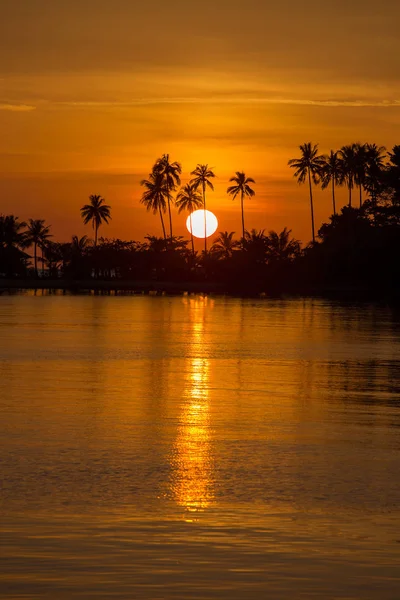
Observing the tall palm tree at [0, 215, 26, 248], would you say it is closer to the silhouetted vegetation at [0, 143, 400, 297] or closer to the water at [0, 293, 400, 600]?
the silhouetted vegetation at [0, 143, 400, 297]

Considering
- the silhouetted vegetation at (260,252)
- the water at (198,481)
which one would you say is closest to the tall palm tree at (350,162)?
the silhouetted vegetation at (260,252)

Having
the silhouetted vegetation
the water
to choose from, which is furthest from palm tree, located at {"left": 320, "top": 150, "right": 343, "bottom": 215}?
the water

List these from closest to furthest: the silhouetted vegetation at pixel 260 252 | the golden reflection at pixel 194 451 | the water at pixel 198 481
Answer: the water at pixel 198 481
the golden reflection at pixel 194 451
the silhouetted vegetation at pixel 260 252

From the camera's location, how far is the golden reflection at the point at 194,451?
12.4m

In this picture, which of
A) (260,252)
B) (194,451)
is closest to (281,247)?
(260,252)

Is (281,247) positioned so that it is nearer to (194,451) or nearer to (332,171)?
(332,171)

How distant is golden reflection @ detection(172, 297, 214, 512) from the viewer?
12383mm

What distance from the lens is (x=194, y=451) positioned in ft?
51.0

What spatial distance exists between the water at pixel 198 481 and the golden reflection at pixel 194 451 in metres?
0.04

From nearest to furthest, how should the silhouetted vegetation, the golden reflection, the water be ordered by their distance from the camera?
1. the water
2. the golden reflection
3. the silhouetted vegetation

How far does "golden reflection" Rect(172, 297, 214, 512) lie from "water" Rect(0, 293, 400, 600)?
0.14 feet

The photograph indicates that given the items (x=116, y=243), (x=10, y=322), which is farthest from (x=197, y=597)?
(x=116, y=243)

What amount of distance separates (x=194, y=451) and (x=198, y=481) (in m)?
2.29

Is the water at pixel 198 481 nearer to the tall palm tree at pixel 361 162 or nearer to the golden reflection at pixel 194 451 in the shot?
the golden reflection at pixel 194 451
